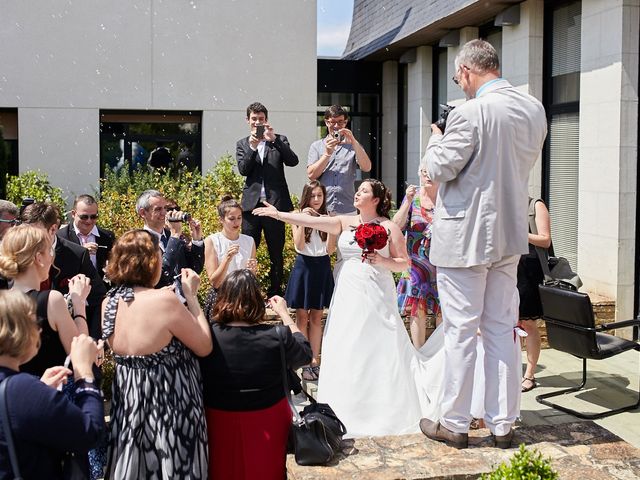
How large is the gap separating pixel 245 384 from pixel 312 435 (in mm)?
442

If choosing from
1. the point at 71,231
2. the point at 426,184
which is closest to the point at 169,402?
the point at 71,231

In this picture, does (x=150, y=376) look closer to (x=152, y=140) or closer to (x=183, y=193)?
(x=183, y=193)

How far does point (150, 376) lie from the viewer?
13.1 feet

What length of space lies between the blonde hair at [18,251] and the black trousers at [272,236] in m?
4.35

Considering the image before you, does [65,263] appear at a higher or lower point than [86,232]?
lower

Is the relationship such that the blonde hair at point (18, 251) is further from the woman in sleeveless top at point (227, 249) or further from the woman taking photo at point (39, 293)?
the woman in sleeveless top at point (227, 249)

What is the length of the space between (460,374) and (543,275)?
3.12 m

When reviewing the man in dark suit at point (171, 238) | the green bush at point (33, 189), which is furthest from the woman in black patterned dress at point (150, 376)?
the green bush at point (33, 189)

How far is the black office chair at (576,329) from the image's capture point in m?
6.40

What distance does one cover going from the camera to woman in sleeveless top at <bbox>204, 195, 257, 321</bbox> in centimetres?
672

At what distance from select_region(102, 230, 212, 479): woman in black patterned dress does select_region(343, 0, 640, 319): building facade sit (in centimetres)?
617

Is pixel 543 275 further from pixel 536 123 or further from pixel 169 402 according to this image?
pixel 169 402

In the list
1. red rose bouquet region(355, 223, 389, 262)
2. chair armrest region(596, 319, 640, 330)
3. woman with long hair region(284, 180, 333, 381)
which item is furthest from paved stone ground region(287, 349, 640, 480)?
woman with long hair region(284, 180, 333, 381)

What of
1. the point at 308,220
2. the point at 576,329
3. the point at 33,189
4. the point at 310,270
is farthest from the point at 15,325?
the point at 33,189
